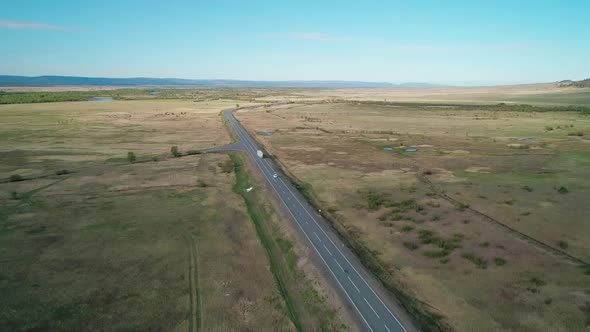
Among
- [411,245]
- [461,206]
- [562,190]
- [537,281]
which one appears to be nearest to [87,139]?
→ [411,245]

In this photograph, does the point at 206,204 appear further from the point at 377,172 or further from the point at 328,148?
the point at 328,148

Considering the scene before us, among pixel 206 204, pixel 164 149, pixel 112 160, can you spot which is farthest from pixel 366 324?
pixel 164 149

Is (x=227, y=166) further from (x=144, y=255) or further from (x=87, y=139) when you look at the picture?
(x=87, y=139)

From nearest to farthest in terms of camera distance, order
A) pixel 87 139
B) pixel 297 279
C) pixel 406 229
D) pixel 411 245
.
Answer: pixel 297 279
pixel 411 245
pixel 406 229
pixel 87 139

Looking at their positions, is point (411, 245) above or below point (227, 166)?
below

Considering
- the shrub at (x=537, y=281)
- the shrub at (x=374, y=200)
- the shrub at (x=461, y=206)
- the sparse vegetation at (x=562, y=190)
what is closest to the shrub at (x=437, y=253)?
the shrub at (x=537, y=281)
